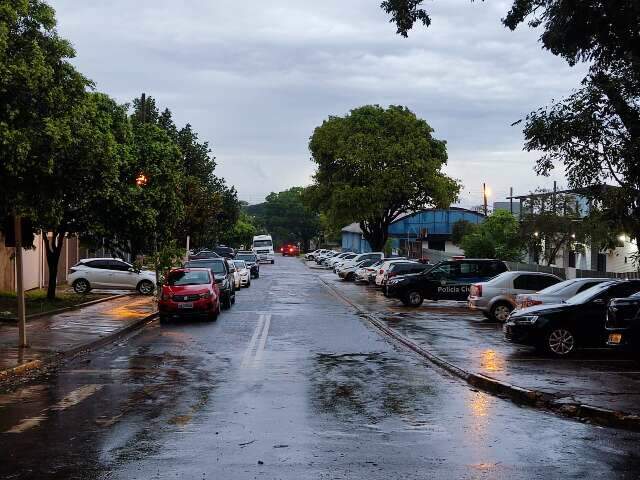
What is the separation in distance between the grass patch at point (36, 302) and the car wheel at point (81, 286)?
1889 mm

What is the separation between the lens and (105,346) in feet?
56.6

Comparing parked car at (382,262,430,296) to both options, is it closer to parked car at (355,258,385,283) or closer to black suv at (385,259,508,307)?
black suv at (385,259,508,307)

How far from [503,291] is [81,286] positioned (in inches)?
772

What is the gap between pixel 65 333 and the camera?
60.5 ft

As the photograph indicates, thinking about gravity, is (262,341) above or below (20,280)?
below

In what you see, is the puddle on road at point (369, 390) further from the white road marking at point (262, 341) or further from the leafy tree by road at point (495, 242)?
the leafy tree by road at point (495, 242)

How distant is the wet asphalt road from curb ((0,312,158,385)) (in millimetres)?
449

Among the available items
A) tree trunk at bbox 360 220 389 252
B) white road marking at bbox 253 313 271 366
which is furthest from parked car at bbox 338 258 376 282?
white road marking at bbox 253 313 271 366

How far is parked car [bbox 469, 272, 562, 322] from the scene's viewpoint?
2281cm

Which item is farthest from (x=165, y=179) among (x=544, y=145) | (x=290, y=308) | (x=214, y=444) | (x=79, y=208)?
(x=214, y=444)

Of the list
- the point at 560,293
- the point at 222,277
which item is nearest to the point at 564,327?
the point at 560,293

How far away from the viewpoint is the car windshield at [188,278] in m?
23.7

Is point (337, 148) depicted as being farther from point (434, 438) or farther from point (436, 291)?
point (434, 438)

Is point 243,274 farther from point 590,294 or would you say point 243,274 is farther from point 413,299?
point 590,294
